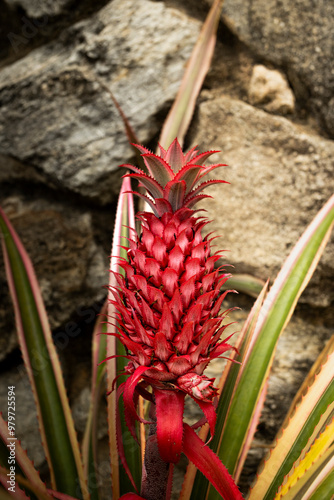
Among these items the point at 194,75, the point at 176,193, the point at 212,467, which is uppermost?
the point at 194,75

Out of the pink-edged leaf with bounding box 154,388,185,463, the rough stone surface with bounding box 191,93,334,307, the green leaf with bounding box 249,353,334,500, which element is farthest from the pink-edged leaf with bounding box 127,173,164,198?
the rough stone surface with bounding box 191,93,334,307

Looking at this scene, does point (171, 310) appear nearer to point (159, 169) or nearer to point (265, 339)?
point (159, 169)

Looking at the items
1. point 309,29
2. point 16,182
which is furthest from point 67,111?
point 309,29

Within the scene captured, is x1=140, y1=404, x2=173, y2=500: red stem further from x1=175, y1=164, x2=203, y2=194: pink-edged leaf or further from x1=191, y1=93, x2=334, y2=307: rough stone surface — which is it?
x1=191, y1=93, x2=334, y2=307: rough stone surface

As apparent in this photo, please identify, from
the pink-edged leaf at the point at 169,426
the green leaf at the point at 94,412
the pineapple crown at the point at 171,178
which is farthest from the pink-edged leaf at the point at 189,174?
the green leaf at the point at 94,412

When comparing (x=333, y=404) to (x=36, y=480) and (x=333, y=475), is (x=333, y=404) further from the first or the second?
(x=36, y=480)

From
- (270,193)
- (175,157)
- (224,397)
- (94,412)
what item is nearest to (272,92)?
(270,193)

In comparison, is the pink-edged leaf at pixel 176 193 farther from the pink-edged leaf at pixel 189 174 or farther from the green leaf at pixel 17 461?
the green leaf at pixel 17 461
